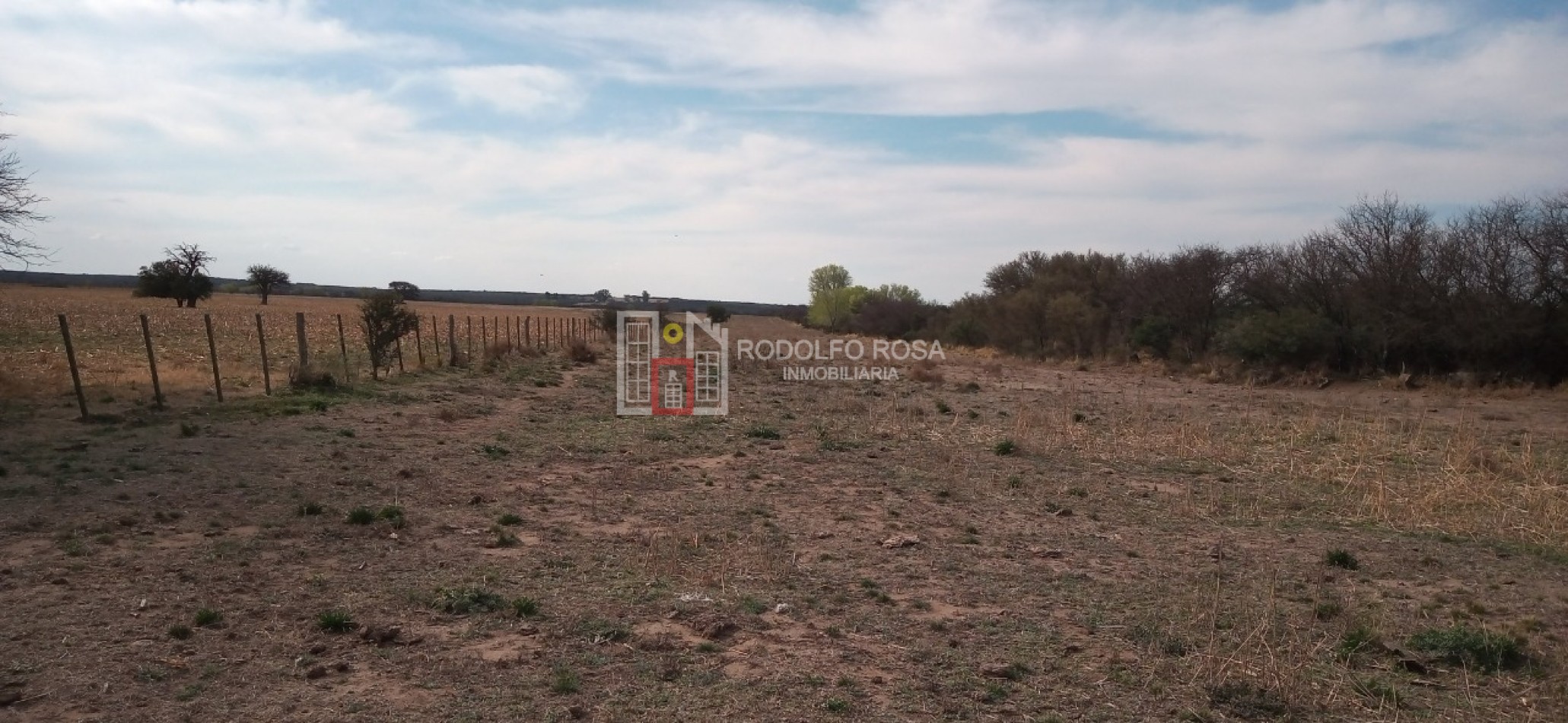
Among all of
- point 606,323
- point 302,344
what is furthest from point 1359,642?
point 606,323

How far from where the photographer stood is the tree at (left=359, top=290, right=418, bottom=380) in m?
18.3

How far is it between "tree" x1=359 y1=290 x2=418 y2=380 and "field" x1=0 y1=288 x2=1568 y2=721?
180 inches

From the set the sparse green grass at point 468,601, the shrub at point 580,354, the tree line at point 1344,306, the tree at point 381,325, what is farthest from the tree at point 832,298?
the sparse green grass at point 468,601

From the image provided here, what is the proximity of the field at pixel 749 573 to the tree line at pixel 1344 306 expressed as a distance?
1400cm

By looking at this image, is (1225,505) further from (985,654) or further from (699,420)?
(699,420)

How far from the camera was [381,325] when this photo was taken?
18.5 m

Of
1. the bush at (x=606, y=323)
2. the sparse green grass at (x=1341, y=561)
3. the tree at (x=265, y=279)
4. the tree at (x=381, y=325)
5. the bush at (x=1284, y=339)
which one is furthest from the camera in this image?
the tree at (x=265, y=279)

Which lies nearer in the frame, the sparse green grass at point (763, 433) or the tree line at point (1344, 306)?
the sparse green grass at point (763, 433)

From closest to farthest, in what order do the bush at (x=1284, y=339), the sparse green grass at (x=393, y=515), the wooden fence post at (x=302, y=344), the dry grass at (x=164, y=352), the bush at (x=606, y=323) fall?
the sparse green grass at (x=393, y=515) → the dry grass at (x=164, y=352) → the wooden fence post at (x=302, y=344) → the bush at (x=1284, y=339) → the bush at (x=606, y=323)

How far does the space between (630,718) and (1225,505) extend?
7.26 m

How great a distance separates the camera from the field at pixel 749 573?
180 inches

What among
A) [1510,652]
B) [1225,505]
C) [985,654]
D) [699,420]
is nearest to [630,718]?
[985,654]

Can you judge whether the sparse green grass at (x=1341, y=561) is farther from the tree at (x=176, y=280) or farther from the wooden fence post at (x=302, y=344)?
the tree at (x=176, y=280)

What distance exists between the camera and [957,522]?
8609 mm
